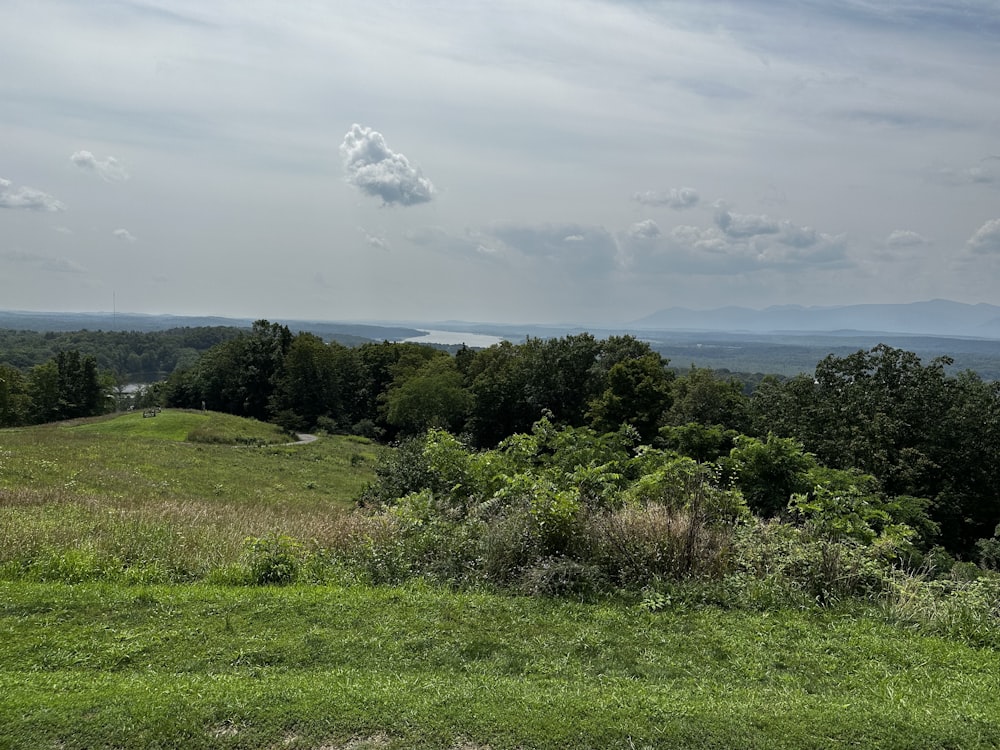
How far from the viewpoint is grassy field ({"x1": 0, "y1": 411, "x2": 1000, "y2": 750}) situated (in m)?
4.01

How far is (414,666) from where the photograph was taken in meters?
5.12

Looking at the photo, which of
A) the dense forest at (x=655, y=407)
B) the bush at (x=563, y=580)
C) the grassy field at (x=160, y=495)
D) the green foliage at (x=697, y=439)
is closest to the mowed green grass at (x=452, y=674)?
the bush at (x=563, y=580)

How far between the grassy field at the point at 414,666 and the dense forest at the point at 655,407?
3.88 meters

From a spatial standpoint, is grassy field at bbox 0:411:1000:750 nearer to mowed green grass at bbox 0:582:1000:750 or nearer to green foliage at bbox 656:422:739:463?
mowed green grass at bbox 0:582:1000:750

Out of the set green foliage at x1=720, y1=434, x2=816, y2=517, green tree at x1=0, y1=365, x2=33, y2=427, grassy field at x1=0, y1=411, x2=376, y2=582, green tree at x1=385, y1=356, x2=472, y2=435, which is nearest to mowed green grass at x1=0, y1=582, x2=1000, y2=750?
grassy field at x1=0, y1=411, x2=376, y2=582

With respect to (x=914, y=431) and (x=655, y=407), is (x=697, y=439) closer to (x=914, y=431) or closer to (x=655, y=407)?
(x=914, y=431)

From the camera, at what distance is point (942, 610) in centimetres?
635

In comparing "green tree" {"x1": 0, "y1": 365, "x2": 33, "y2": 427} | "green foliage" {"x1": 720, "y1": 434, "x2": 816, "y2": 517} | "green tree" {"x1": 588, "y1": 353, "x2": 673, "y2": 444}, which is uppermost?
"green foliage" {"x1": 720, "y1": 434, "x2": 816, "y2": 517}

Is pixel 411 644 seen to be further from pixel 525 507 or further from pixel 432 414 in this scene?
pixel 432 414

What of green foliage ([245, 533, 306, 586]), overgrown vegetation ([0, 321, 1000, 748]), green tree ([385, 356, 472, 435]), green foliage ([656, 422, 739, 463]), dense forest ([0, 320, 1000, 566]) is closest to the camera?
overgrown vegetation ([0, 321, 1000, 748])

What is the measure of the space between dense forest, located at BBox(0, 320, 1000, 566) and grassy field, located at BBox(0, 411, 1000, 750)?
3876mm

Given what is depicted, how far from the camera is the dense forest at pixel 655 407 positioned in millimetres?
14055

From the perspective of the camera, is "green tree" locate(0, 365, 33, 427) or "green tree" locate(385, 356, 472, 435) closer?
"green tree" locate(385, 356, 472, 435)

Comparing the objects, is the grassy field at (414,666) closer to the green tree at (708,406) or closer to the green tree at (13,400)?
the green tree at (708,406)
